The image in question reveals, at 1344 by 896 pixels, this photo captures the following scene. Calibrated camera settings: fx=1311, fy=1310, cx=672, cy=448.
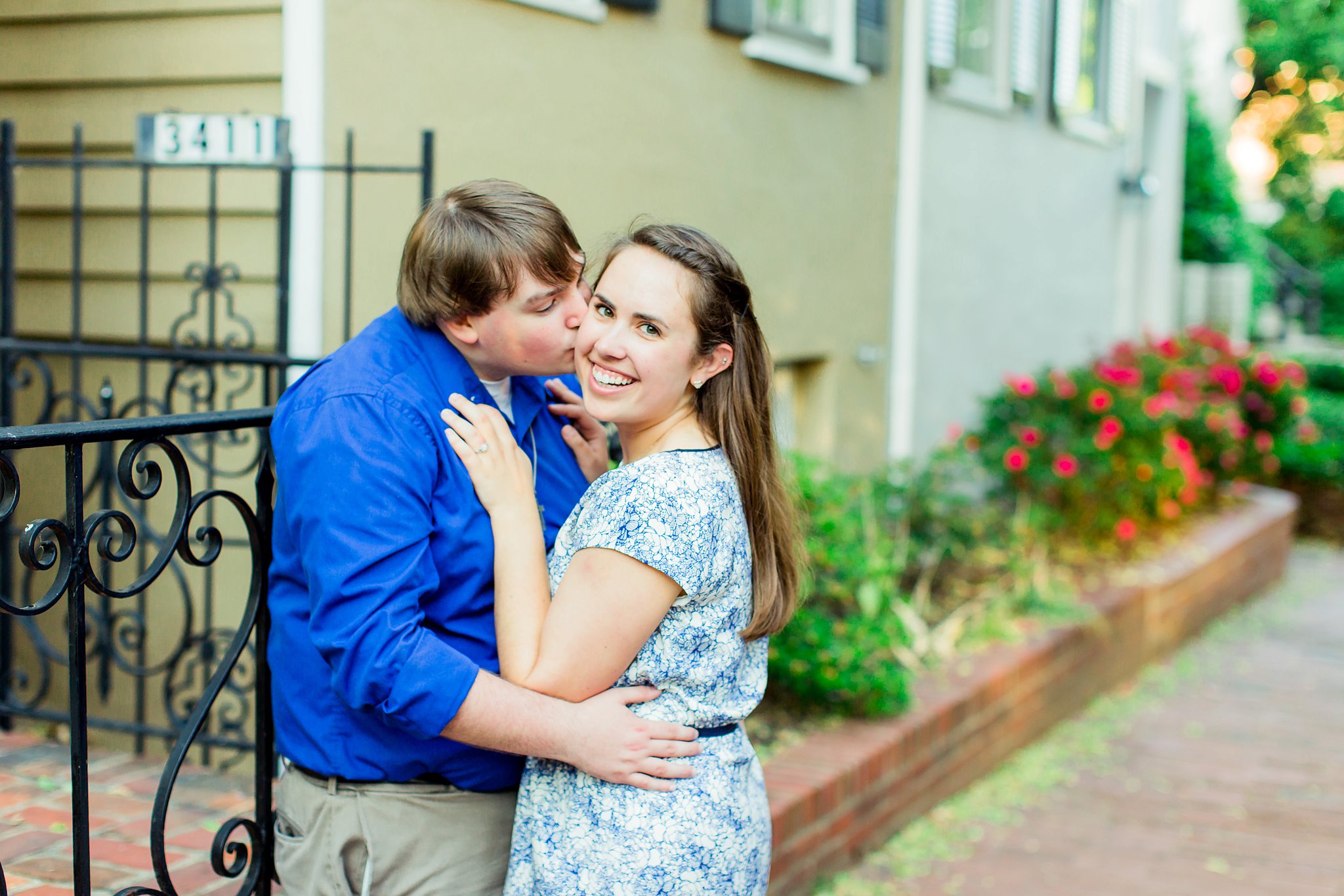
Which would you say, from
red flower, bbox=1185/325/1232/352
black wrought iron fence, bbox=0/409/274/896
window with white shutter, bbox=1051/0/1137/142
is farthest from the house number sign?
red flower, bbox=1185/325/1232/352

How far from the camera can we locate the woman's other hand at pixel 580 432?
2293 millimetres

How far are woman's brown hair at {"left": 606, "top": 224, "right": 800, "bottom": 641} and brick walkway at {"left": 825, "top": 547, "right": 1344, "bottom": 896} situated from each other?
226 cm

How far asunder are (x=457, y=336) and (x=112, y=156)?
8.97ft

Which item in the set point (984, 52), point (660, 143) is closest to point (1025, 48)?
point (984, 52)

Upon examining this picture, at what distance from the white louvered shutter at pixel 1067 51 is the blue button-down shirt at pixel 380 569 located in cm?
796

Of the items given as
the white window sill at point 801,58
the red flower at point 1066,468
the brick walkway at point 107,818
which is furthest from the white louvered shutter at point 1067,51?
the brick walkway at point 107,818

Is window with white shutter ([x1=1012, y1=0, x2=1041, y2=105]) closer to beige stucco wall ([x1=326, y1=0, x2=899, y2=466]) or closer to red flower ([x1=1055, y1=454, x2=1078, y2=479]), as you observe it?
beige stucco wall ([x1=326, y1=0, x2=899, y2=466])

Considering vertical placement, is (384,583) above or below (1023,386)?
below

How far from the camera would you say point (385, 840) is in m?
1.94

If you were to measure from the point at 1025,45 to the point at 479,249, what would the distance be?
7.49m

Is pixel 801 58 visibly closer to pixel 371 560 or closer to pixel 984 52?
pixel 984 52

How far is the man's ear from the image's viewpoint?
1937mm

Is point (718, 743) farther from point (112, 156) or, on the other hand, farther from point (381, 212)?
point (112, 156)

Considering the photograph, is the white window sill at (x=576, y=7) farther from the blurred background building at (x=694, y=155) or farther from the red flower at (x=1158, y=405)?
the red flower at (x=1158, y=405)
